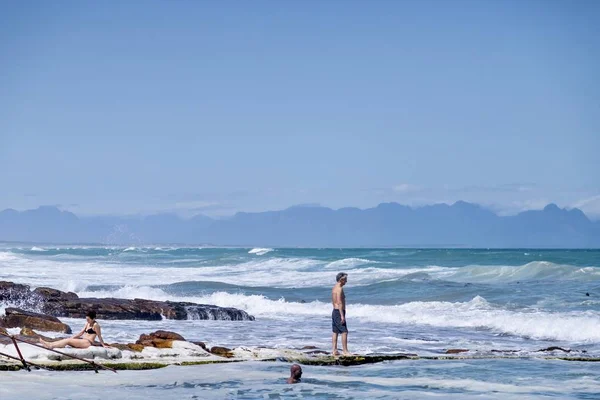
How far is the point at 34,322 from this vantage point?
21672mm

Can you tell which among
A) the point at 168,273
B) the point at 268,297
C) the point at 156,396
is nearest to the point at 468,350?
the point at 156,396

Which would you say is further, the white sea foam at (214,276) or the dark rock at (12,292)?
the white sea foam at (214,276)

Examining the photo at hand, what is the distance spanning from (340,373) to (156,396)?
12.6 feet

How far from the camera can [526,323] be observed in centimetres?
2628

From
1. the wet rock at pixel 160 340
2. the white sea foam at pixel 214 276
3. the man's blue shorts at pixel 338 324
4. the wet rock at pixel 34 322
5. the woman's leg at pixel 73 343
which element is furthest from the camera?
the white sea foam at pixel 214 276

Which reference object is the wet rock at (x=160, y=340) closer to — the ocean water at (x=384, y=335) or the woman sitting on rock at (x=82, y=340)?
the woman sitting on rock at (x=82, y=340)

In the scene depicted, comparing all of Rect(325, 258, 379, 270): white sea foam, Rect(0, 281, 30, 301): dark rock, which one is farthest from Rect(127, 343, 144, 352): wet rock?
Rect(325, 258, 379, 270): white sea foam

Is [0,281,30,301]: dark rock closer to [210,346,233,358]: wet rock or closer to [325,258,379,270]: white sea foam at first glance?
[210,346,233,358]: wet rock

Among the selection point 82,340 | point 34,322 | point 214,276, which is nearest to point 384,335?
point 34,322

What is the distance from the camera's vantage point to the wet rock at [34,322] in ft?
70.4

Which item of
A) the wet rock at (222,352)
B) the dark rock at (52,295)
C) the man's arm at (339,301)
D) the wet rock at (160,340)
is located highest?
the man's arm at (339,301)

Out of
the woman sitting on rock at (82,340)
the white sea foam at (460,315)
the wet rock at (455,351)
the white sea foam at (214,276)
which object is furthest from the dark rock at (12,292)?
the wet rock at (455,351)

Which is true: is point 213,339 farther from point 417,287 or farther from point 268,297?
point 417,287

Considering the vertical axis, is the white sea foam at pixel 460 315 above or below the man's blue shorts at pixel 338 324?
below
